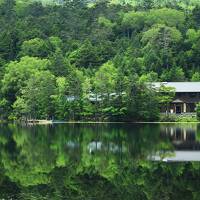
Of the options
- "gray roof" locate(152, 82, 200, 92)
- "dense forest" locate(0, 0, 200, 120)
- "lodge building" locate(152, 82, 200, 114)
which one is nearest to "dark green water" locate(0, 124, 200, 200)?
"dense forest" locate(0, 0, 200, 120)

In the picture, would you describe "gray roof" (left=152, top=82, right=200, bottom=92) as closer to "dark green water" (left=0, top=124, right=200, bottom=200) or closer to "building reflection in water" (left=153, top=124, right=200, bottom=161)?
"building reflection in water" (left=153, top=124, right=200, bottom=161)

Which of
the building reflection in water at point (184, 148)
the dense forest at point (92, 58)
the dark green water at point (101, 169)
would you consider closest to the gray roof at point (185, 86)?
the dense forest at point (92, 58)

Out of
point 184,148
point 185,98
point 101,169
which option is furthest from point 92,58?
point 101,169

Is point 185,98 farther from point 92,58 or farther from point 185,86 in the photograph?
point 92,58

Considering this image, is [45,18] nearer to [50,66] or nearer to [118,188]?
[50,66]

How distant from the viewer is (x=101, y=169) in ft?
73.7

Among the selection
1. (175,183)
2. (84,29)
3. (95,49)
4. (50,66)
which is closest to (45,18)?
(84,29)

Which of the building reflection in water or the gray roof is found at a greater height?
the gray roof

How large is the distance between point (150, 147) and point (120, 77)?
31.7 m

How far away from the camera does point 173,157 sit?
82.5 feet

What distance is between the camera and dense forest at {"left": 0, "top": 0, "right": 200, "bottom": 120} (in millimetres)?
59781

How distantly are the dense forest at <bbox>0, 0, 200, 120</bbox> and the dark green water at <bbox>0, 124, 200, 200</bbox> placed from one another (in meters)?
25.6

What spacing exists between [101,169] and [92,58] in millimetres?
62422

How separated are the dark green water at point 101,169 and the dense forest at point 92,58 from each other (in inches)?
1008
